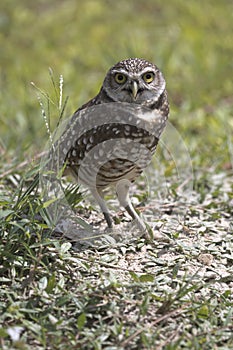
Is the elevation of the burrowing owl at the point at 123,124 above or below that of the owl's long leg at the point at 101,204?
above

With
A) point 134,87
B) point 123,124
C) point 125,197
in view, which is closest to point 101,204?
point 125,197

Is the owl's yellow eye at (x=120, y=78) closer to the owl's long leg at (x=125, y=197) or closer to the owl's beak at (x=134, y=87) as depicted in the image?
the owl's beak at (x=134, y=87)

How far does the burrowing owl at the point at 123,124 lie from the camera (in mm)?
4152

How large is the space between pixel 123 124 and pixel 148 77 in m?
0.35

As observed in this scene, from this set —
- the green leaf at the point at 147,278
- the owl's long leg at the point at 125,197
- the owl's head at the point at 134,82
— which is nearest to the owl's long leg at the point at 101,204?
the owl's long leg at the point at 125,197

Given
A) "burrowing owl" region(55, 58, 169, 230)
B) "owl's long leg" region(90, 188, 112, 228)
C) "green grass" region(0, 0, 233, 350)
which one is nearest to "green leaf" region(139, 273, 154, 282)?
"green grass" region(0, 0, 233, 350)

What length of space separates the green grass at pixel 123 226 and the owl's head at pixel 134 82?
45cm

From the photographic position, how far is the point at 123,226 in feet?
14.9

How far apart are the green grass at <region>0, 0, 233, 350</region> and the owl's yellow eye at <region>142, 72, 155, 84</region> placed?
2.04 feet

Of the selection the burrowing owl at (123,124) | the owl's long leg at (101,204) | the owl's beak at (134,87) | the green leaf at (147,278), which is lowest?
the green leaf at (147,278)

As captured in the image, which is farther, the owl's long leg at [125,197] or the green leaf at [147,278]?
the owl's long leg at [125,197]

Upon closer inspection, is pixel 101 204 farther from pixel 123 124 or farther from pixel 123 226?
pixel 123 124

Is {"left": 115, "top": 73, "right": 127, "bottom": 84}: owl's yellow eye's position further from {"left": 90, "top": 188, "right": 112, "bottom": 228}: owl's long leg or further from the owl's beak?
{"left": 90, "top": 188, "right": 112, "bottom": 228}: owl's long leg

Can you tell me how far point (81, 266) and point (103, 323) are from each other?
478mm
